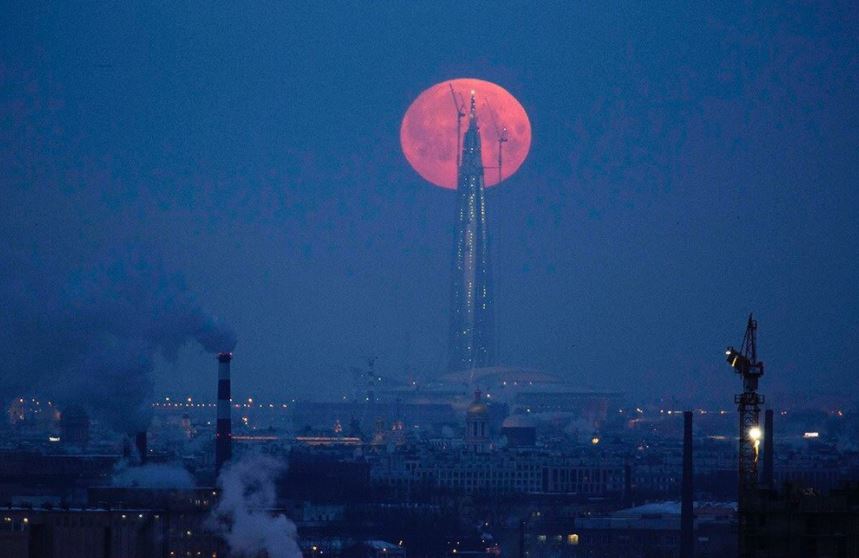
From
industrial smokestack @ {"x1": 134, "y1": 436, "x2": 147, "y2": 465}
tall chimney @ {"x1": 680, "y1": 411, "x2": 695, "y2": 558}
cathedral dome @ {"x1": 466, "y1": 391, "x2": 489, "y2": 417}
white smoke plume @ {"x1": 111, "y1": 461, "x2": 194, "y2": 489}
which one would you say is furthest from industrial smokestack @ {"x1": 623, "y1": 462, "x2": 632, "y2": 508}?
cathedral dome @ {"x1": 466, "y1": 391, "x2": 489, "y2": 417}

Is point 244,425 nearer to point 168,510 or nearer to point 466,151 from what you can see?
point 466,151

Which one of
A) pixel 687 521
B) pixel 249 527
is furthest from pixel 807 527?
pixel 687 521

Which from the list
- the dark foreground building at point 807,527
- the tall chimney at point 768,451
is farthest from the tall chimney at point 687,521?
the dark foreground building at point 807,527

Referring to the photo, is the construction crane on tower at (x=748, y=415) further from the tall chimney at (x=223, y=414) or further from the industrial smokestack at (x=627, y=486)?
the industrial smokestack at (x=627, y=486)

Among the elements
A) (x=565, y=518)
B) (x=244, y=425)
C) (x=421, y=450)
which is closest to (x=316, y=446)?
(x=421, y=450)

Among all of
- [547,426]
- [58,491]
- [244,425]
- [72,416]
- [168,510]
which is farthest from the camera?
[547,426]

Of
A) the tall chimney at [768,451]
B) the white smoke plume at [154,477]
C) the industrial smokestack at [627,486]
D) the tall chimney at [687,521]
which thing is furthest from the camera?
the industrial smokestack at [627,486]
